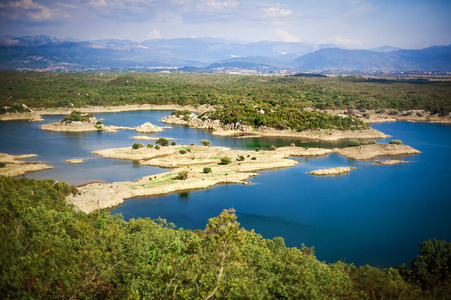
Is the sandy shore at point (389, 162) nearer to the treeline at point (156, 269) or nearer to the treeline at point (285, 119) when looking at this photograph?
the treeline at point (285, 119)

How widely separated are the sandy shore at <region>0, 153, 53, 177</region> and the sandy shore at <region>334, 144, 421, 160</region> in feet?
132

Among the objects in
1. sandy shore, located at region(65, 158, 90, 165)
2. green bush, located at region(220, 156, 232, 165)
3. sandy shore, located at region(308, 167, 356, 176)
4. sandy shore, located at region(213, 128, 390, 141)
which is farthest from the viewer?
sandy shore, located at region(213, 128, 390, 141)

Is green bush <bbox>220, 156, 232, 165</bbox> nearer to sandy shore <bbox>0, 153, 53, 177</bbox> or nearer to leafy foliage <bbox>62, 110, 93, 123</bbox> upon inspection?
sandy shore <bbox>0, 153, 53, 177</bbox>

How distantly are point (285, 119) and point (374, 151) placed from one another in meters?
22.3

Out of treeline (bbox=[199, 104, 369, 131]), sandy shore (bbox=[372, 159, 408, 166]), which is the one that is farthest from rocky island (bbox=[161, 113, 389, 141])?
sandy shore (bbox=[372, 159, 408, 166])

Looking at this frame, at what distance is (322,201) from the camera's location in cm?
3409

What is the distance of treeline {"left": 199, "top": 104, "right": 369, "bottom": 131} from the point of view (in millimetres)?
68812

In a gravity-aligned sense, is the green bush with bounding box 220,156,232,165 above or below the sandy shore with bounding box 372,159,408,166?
above

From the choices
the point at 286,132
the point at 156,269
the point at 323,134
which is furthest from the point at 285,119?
the point at 156,269

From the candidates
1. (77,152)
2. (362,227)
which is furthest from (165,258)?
(77,152)

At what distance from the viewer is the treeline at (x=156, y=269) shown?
10672 mm

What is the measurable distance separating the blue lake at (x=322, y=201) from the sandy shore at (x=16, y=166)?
1373mm

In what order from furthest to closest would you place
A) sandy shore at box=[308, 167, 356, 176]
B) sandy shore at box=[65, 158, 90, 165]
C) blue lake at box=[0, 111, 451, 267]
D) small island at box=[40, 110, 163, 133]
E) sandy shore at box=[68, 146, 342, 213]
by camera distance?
small island at box=[40, 110, 163, 133] < sandy shore at box=[65, 158, 90, 165] < sandy shore at box=[308, 167, 356, 176] < sandy shore at box=[68, 146, 342, 213] < blue lake at box=[0, 111, 451, 267]

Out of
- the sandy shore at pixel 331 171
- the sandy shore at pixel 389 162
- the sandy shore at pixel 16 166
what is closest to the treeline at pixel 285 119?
the sandy shore at pixel 389 162
